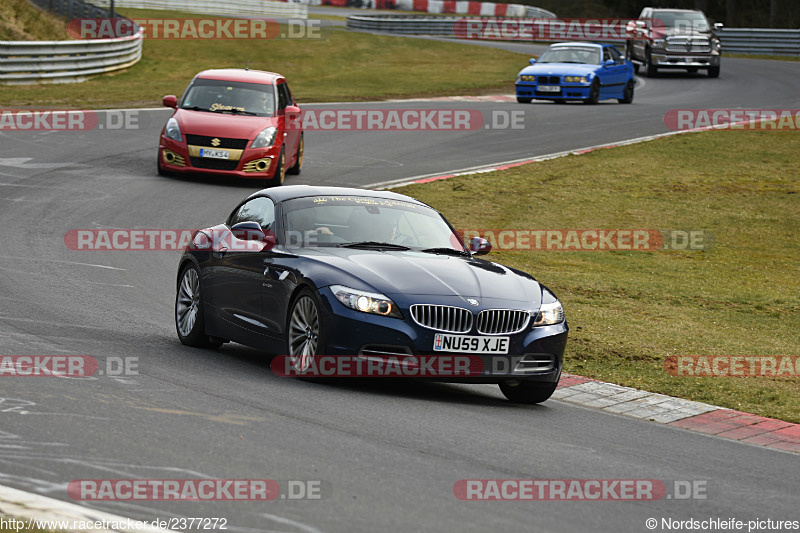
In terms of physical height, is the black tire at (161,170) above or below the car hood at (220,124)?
below

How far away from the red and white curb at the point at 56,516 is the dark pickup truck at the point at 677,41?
128 ft

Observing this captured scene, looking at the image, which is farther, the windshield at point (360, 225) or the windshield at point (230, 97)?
the windshield at point (230, 97)

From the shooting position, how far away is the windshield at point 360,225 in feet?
32.3

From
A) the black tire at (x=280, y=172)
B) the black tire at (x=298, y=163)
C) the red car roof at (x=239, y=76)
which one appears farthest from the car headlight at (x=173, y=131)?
the black tire at (x=298, y=163)

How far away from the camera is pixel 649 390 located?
10141 mm

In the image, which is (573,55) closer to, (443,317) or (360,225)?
(360,225)

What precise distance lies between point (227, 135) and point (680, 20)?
26.7 metres

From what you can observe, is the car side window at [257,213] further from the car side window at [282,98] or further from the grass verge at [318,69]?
A: the grass verge at [318,69]

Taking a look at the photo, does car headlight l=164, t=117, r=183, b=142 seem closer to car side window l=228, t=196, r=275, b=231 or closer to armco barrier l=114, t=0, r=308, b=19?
car side window l=228, t=196, r=275, b=231

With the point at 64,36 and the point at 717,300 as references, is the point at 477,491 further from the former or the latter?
the point at 64,36

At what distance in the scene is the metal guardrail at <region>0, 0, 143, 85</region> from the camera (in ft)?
107

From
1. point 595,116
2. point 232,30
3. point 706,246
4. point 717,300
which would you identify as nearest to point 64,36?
point 232,30

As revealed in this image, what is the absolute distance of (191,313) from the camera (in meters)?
10.8

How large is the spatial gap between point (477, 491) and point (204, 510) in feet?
4.73
